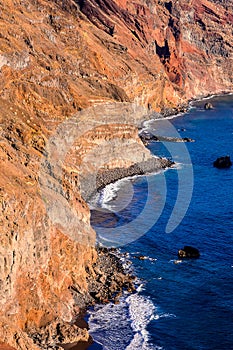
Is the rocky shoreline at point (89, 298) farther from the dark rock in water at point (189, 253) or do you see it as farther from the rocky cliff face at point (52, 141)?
the dark rock in water at point (189, 253)

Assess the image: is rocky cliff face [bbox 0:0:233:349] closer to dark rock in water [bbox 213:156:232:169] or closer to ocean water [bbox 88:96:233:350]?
A: ocean water [bbox 88:96:233:350]

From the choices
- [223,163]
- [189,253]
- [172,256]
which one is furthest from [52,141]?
[223,163]

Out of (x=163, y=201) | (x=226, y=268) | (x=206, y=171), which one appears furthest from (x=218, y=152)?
→ (x=226, y=268)

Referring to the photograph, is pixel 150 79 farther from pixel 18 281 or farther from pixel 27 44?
pixel 18 281

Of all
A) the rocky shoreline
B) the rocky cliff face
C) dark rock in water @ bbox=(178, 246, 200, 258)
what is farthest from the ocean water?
the rocky cliff face

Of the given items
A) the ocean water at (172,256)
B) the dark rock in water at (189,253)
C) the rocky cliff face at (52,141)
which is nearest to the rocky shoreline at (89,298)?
the rocky cliff face at (52,141)

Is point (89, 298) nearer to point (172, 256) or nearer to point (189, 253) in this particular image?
point (172, 256)

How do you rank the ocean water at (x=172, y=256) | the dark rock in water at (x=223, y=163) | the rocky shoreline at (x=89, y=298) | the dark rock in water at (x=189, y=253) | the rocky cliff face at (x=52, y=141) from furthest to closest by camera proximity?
the dark rock in water at (x=223, y=163)
the dark rock in water at (x=189, y=253)
the ocean water at (x=172, y=256)
the rocky shoreline at (x=89, y=298)
the rocky cliff face at (x=52, y=141)
